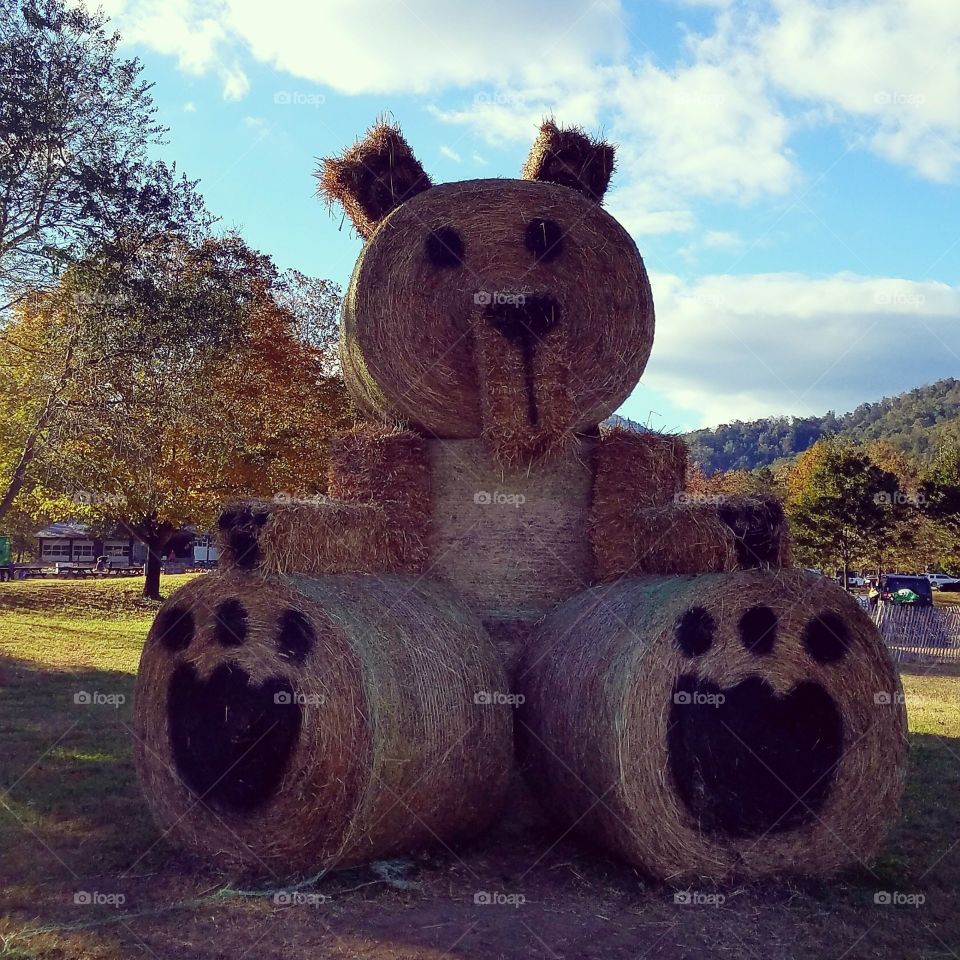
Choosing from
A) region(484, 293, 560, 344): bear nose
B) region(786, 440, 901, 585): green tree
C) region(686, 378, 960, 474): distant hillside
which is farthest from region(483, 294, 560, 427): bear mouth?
region(686, 378, 960, 474): distant hillside

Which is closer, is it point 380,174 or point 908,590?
point 380,174

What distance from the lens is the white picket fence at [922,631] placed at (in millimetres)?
21594

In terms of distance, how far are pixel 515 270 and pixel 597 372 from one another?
992 millimetres

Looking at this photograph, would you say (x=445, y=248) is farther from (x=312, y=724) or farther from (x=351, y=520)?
(x=312, y=724)

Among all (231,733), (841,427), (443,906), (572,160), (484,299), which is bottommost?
(443,906)

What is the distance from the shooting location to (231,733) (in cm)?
565

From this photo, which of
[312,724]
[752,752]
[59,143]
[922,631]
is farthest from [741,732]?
[922,631]

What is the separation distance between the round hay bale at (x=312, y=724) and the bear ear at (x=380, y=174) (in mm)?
3151

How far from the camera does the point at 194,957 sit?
4.47 m

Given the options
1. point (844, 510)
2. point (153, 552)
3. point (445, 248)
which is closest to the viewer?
point (445, 248)

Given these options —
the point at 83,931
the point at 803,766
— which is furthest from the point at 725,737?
the point at 83,931

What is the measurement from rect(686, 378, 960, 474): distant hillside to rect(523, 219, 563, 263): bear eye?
107483 mm

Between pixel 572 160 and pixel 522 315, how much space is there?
5.81 ft

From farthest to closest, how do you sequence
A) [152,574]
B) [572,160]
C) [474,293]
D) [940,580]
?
[940,580] < [152,574] < [572,160] < [474,293]
